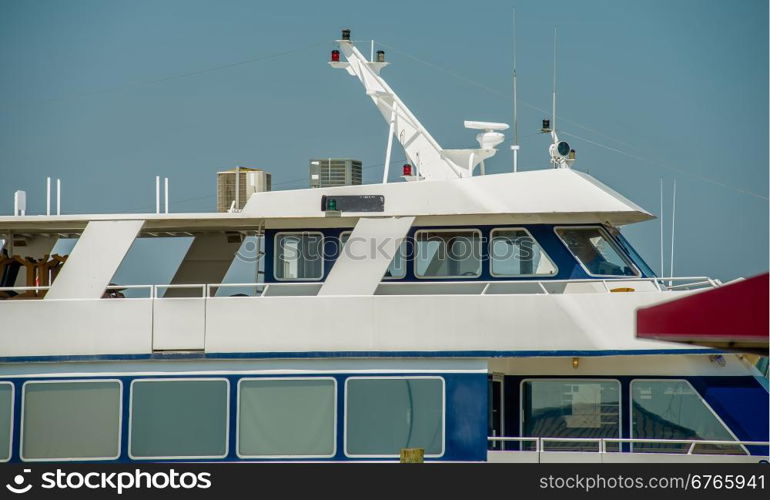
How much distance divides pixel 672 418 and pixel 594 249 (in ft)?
8.67

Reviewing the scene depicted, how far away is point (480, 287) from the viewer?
1725cm

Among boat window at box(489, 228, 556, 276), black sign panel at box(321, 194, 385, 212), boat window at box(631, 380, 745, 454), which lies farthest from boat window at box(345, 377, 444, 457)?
boat window at box(631, 380, 745, 454)

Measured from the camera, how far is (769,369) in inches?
634

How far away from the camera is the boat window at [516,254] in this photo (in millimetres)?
17047

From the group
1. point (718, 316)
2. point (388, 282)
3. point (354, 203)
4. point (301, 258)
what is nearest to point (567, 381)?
point (388, 282)

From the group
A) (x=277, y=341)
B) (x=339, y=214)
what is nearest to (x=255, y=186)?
(x=339, y=214)

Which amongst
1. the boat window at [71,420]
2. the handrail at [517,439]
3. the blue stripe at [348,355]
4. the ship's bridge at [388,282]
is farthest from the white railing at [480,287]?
the handrail at [517,439]

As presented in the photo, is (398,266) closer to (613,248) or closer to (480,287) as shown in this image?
(480,287)

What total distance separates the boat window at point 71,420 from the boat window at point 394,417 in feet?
10.5

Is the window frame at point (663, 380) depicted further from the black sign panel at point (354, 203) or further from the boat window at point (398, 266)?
the black sign panel at point (354, 203)

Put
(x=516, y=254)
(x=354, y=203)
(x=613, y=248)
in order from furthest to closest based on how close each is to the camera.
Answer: (x=613, y=248), (x=516, y=254), (x=354, y=203)

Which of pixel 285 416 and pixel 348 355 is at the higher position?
pixel 348 355

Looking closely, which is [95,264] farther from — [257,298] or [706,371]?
[706,371]
